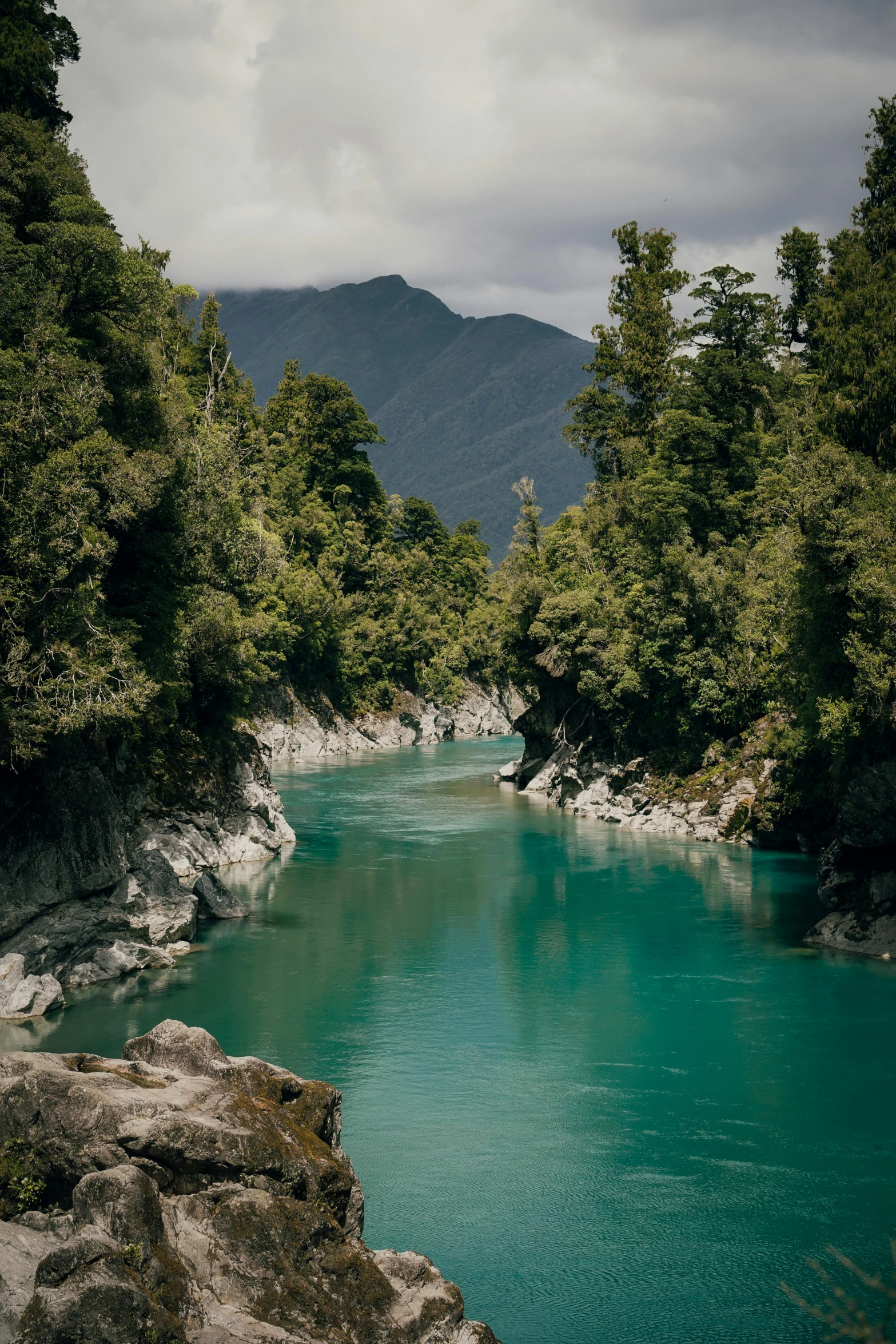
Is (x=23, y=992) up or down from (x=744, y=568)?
down

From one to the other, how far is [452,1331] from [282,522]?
75765 millimetres

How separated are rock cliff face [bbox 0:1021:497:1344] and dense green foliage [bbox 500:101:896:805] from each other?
1899 centimetres

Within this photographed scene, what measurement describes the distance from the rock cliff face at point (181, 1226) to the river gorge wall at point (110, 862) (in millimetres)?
13129

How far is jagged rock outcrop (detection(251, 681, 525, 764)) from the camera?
79438mm

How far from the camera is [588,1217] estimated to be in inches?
637

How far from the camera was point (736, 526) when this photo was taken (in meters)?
53.2

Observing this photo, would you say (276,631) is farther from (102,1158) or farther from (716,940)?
(102,1158)

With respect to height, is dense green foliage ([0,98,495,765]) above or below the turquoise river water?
above

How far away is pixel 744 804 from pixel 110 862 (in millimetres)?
26908

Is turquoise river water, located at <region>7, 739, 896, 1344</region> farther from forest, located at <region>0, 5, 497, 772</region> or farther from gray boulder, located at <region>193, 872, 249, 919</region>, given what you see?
forest, located at <region>0, 5, 497, 772</region>

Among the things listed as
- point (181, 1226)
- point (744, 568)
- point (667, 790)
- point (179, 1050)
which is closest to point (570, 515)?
point (744, 568)

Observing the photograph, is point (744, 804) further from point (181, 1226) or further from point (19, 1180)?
point (19, 1180)

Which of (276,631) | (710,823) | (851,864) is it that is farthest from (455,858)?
(276,631)

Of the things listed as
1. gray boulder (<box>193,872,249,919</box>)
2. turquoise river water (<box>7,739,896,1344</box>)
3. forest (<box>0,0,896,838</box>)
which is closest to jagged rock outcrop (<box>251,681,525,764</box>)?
forest (<box>0,0,896,838</box>)
